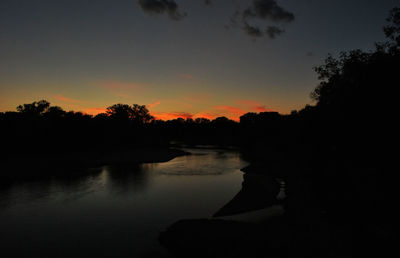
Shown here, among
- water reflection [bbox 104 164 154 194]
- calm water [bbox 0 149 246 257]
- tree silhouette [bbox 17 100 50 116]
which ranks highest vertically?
tree silhouette [bbox 17 100 50 116]

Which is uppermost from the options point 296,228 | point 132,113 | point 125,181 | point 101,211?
point 132,113

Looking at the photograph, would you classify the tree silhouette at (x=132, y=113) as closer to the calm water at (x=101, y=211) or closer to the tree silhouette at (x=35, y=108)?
the tree silhouette at (x=35, y=108)

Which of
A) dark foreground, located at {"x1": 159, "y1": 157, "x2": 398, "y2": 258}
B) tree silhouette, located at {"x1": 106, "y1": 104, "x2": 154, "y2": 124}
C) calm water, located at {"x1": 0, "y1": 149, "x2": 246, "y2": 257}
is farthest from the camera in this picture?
tree silhouette, located at {"x1": 106, "y1": 104, "x2": 154, "y2": 124}

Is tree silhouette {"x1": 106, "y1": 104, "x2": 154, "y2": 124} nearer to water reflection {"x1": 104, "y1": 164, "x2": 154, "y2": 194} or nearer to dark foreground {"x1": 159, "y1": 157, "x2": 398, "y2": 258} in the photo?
water reflection {"x1": 104, "y1": 164, "x2": 154, "y2": 194}

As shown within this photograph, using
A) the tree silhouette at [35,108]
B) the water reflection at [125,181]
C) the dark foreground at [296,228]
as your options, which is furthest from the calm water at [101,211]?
the tree silhouette at [35,108]

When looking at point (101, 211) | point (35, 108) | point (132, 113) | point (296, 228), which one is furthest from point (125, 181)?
point (132, 113)

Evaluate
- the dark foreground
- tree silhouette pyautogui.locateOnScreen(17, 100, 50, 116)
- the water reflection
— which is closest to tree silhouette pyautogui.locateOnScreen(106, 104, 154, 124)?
tree silhouette pyautogui.locateOnScreen(17, 100, 50, 116)

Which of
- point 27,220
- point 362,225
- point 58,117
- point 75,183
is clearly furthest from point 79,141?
point 362,225

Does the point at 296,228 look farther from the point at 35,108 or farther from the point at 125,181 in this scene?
the point at 35,108

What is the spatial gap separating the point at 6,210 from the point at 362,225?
32727 millimetres

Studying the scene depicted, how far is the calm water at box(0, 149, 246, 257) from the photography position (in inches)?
640

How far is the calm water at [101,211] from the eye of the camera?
640 inches

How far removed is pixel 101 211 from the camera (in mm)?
23641

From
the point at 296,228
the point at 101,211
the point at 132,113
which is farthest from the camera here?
the point at 132,113
